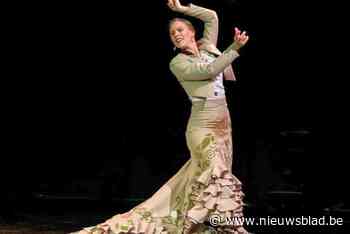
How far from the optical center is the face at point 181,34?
10.7 ft

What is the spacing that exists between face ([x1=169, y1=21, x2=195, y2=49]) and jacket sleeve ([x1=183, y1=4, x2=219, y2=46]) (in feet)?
0.22

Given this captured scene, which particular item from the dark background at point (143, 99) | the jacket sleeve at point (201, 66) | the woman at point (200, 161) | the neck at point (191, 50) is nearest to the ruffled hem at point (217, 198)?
the woman at point (200, 161)

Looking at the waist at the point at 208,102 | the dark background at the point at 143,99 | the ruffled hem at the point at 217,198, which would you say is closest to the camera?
the ruffled hem at the point at 217,198

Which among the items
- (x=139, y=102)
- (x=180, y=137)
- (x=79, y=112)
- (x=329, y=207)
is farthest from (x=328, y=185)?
(x=79, y=112)

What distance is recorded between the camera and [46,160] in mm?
4977

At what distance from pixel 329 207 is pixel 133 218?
4.83 ft

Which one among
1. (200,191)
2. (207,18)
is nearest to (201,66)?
(207,18)

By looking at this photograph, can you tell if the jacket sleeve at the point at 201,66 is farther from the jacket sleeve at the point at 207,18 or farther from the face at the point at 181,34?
the jacket sleeve at the point at 207,18

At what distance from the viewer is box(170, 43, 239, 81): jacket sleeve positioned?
10.1 feet

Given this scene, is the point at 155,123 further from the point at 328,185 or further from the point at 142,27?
the point at 328,185

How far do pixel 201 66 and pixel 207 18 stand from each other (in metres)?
0.29

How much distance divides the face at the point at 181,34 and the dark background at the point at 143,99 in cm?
121

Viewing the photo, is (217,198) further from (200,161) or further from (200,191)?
(200,161)

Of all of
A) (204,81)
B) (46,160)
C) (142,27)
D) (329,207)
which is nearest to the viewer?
(204,81)
